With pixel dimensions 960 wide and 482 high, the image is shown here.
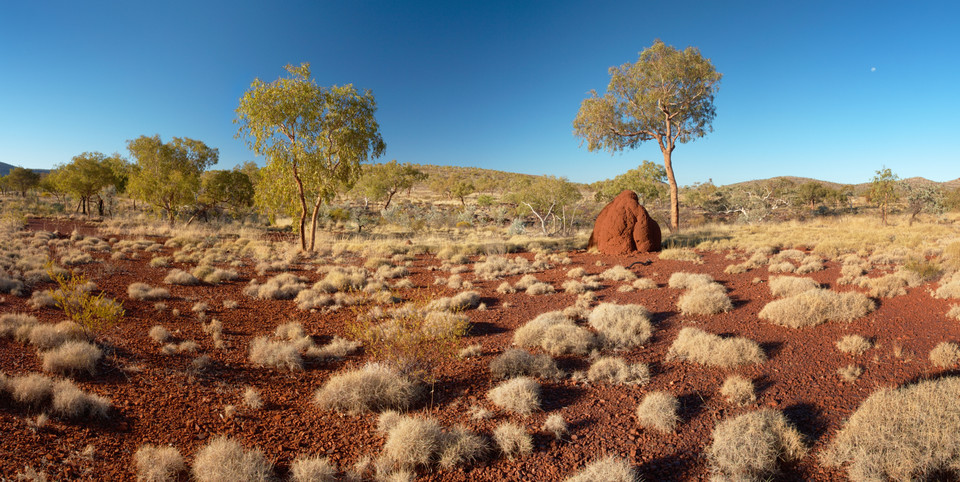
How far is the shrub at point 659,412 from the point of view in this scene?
437 centimetres

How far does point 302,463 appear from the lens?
355 centimetres

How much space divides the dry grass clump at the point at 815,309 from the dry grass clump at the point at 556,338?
360cm

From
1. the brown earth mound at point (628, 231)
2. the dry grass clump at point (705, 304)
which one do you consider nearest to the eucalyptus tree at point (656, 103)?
the brown earth mound at point (628, 231)

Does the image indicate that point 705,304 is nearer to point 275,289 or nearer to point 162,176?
point 275,289

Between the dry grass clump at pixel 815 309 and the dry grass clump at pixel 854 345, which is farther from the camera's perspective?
the dry grass clump at pixel 815 309

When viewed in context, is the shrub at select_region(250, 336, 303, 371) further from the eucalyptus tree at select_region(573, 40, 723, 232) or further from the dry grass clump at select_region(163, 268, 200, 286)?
the eucalyptus tree at select_region(573, 40, 723, 232)

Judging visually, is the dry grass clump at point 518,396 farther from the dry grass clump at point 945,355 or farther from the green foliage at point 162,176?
the green foliage at point 162,176

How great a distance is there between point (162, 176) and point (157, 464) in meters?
28.4

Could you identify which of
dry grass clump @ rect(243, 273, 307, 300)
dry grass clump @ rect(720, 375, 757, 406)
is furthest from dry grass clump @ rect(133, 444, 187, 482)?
dry grass clump @ rect(243, 273, 307, 300)

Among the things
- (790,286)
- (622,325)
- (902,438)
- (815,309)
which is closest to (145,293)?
(622,325)

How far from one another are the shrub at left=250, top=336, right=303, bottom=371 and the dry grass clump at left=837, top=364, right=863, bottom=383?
7.40 m

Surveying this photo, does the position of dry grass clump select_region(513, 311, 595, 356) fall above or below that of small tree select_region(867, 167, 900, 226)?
below

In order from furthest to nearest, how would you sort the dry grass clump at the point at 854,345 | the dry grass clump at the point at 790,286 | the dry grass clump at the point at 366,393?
the dry grass clump at the point at 790,286, the dry grass clump at the point at 854,345, the dry grass clump at the point at 366,393

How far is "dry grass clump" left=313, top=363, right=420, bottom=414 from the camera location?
4.89m
